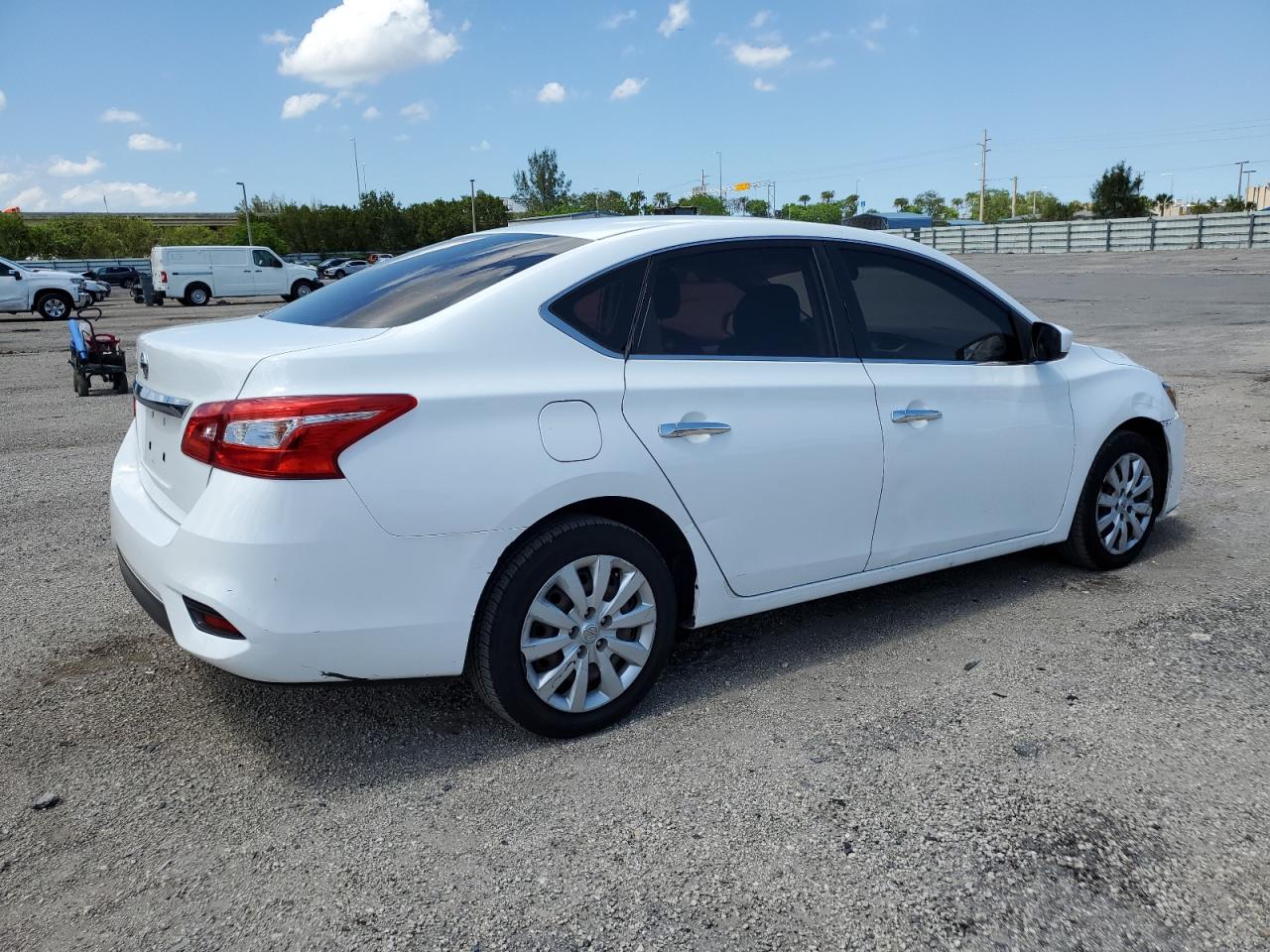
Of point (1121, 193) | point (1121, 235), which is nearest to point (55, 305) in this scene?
point (1121, 235)

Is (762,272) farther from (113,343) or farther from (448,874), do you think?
(113,343)

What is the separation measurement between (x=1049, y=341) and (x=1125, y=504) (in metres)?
1.00

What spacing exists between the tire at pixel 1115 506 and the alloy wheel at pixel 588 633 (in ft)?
7.77

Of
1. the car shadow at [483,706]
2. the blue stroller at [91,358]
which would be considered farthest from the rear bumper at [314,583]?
the blue stroller at [91,358]

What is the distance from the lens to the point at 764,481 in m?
3.46

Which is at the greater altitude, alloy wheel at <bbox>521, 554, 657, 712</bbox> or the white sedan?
the white sedan

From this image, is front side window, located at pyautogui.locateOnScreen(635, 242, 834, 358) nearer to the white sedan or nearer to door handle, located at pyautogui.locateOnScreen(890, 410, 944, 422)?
the white sedan

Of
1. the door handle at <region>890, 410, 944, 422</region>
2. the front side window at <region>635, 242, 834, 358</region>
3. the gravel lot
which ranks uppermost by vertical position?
the front side window at <region>635, 242, 834, 358</region>

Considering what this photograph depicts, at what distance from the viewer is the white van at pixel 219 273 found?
34000 millimetres

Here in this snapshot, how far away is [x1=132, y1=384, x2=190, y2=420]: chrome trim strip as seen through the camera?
3021 millimetres

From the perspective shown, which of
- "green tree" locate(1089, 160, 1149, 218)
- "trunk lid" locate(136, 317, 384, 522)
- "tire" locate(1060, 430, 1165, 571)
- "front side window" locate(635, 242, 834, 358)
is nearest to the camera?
"trunk lid" locate(136, 317, 384, 522)

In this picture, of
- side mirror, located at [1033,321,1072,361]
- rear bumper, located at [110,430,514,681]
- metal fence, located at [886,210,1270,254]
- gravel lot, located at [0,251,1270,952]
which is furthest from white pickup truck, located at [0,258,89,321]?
metal fence, located at [886,210,1270,254]

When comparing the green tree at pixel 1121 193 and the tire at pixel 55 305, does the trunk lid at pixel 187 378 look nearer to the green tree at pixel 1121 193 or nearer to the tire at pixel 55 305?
the tire at pixel 55 305

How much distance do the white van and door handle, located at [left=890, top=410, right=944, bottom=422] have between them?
110 ft
